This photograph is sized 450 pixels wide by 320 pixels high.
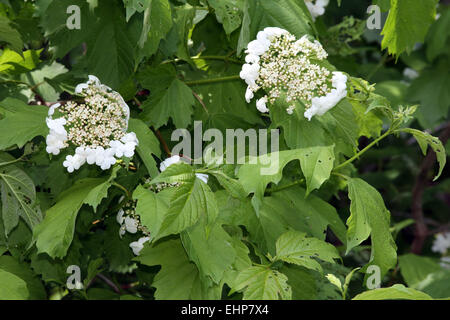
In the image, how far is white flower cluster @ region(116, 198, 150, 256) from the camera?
49.9 inches

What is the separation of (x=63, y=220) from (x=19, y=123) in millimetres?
225

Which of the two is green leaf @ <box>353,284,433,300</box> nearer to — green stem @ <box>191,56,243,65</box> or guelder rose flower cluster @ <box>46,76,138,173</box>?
guelder rose flower cluster @ <box>46,76,138,173</box>

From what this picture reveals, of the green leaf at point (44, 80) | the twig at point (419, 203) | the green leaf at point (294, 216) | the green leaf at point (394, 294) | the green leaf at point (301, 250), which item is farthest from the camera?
the twig at point (419, 203)

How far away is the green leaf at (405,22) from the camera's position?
142 cm

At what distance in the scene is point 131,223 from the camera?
4.16 feet

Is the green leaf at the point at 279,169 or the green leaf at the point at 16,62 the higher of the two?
the green leaf at the point at 16,62

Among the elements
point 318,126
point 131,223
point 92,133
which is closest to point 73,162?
point 92,133

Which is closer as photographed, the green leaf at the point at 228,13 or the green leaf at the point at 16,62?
the green leaf at the point at 228,13

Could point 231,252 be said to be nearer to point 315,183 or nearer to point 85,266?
point 315,183

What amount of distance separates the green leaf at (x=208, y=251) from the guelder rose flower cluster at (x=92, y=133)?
0.67 ft

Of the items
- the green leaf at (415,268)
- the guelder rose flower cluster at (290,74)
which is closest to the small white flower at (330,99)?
the guelder rose flower cluster at (290,74)

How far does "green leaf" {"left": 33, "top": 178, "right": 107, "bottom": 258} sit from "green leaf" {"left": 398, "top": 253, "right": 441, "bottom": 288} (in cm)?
151

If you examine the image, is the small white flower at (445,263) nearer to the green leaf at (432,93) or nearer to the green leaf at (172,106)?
the green leaf at (432,93)

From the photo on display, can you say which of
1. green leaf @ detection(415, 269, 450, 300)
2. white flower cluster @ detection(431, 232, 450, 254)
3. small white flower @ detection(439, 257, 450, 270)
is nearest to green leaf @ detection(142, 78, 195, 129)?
green leaf @ detection(415, 269, 450, 300)
